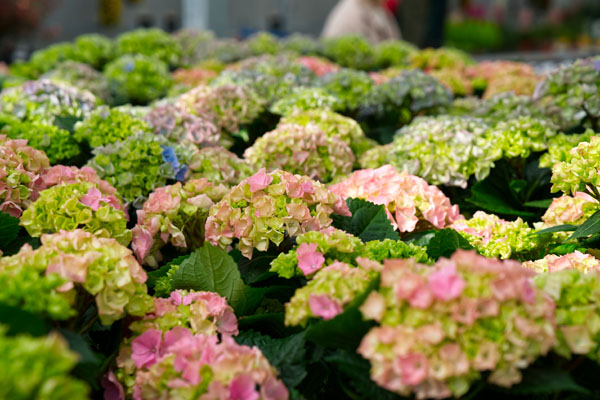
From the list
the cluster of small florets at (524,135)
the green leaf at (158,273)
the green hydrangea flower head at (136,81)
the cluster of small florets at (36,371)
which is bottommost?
the green hydrangea flower head at (136,81)

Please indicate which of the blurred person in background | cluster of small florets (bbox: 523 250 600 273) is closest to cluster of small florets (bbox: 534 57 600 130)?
cluster of small florets (bbox: 523 250 600 273)

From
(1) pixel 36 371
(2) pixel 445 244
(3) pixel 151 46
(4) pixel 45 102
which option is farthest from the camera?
(3) pixel 151 46

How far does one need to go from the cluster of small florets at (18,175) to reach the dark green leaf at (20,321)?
679mm

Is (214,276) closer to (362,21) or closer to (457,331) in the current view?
(457,331)

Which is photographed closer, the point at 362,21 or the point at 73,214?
the point at 73,214

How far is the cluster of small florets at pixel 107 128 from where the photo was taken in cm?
195

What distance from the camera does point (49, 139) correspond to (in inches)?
77.9

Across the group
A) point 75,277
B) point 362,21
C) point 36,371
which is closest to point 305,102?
point 75,277

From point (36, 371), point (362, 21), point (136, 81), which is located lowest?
point (362, 21)

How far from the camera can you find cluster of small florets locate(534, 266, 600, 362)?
2.97 feet

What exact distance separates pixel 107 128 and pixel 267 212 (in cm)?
83

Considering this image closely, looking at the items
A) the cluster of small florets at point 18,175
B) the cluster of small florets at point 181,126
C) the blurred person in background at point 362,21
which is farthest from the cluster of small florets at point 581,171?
the blurred person in background at point 362,21

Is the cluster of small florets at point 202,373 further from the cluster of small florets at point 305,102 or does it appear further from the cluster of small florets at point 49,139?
the cluster of small florets at point 305,102

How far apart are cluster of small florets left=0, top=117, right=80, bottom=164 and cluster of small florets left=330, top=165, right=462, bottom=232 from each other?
0.85 m
